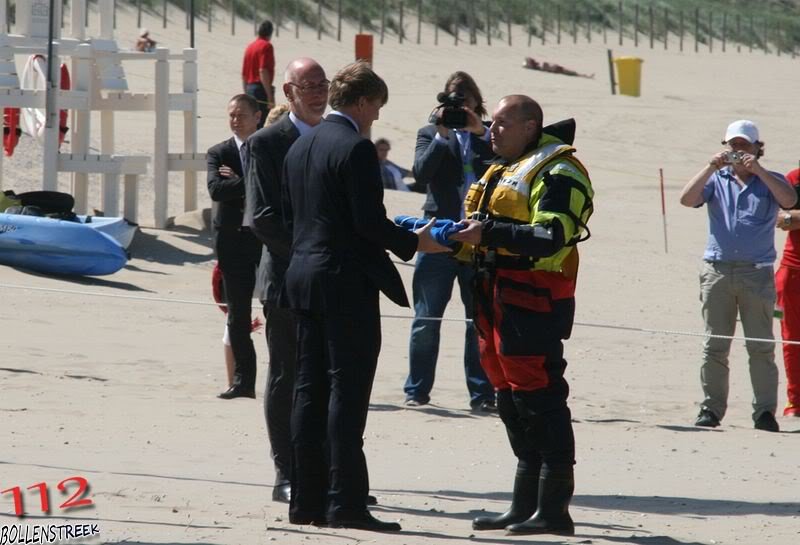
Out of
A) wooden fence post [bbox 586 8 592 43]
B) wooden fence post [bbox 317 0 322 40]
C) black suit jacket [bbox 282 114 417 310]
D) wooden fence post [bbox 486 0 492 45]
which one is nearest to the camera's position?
black suit jacket [bbox 282 114 417 310]

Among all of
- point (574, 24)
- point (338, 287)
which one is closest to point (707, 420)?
point (338, 287)

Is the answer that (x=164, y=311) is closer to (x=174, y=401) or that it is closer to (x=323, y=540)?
(x=174, y=401)

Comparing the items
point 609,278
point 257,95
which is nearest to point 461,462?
point 609,278

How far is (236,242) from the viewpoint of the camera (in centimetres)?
798

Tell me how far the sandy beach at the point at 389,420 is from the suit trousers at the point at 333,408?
15cm

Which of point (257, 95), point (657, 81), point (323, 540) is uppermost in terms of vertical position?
point (657, 81)

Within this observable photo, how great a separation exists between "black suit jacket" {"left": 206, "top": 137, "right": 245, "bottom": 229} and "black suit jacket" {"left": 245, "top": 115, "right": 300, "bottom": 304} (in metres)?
2.03

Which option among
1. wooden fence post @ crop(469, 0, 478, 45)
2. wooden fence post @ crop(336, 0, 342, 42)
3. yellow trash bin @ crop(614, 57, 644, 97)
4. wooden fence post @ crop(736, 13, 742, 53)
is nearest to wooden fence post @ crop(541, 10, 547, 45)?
wooden fence post @ crop(469, 0, 478, 45)

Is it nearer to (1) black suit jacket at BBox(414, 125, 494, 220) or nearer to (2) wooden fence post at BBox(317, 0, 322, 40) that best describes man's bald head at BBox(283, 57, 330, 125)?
(1) black suit jacket at BBox(414, 125, 494, 220)

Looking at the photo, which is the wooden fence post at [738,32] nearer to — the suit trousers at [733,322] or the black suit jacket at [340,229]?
the suit trousers at [733,322]

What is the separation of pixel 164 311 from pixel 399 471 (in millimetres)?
5016

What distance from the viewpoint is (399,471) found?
673cm

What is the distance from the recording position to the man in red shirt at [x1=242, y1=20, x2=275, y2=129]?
16.7m

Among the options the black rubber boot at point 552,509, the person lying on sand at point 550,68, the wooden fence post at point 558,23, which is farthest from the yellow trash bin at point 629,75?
the black rubber boot at point 552,509
